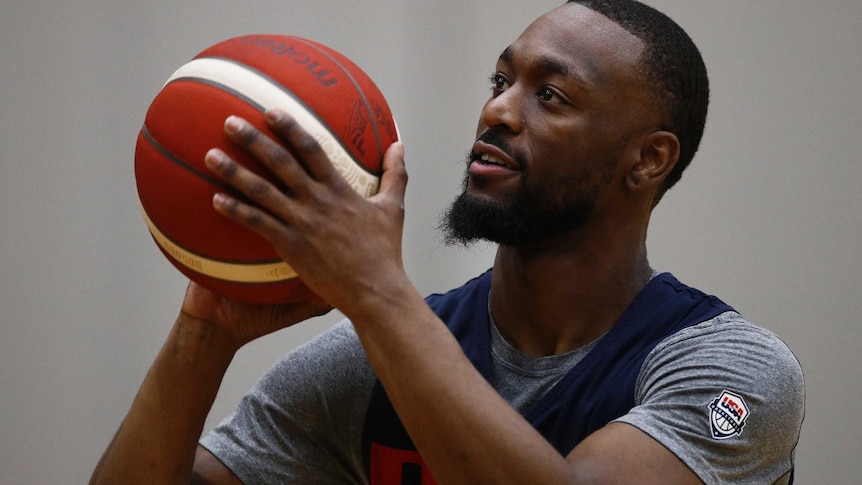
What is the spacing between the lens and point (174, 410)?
6.31 feet

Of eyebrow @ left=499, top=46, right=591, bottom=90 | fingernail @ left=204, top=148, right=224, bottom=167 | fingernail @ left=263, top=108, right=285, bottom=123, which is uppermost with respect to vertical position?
eyebrow @ left=499, top=46, right=591, bottom=90

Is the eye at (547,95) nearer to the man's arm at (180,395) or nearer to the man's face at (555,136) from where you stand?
the man's face at (555,136)

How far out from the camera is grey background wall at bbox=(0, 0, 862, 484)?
135 inches

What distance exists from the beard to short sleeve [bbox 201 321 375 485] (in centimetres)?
41

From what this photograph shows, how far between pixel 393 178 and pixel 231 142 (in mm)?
259

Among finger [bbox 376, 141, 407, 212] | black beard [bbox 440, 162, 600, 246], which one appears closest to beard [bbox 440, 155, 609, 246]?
black beard [bbox 440, 162, 600, 246]

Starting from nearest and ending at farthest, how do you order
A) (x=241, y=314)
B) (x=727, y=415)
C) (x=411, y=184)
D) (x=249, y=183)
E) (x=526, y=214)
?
(x=249, y=183), (x=727, y=415), (x=241, y=314), (x=526, y=214), (x=411, y=184)

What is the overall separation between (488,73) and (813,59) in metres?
1.20

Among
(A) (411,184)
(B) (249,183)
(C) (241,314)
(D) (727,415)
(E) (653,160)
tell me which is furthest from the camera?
(A) (411,184)

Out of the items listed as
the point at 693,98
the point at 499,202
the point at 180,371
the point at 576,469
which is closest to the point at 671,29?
the point at 693,98

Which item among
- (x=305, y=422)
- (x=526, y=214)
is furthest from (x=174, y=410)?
(x=526, y=214)

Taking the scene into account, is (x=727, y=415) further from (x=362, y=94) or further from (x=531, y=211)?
(x=362, y=94)

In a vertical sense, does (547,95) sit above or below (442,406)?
above

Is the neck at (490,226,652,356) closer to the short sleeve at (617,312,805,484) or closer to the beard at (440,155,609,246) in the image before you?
the beard at (440,155,609,246)
